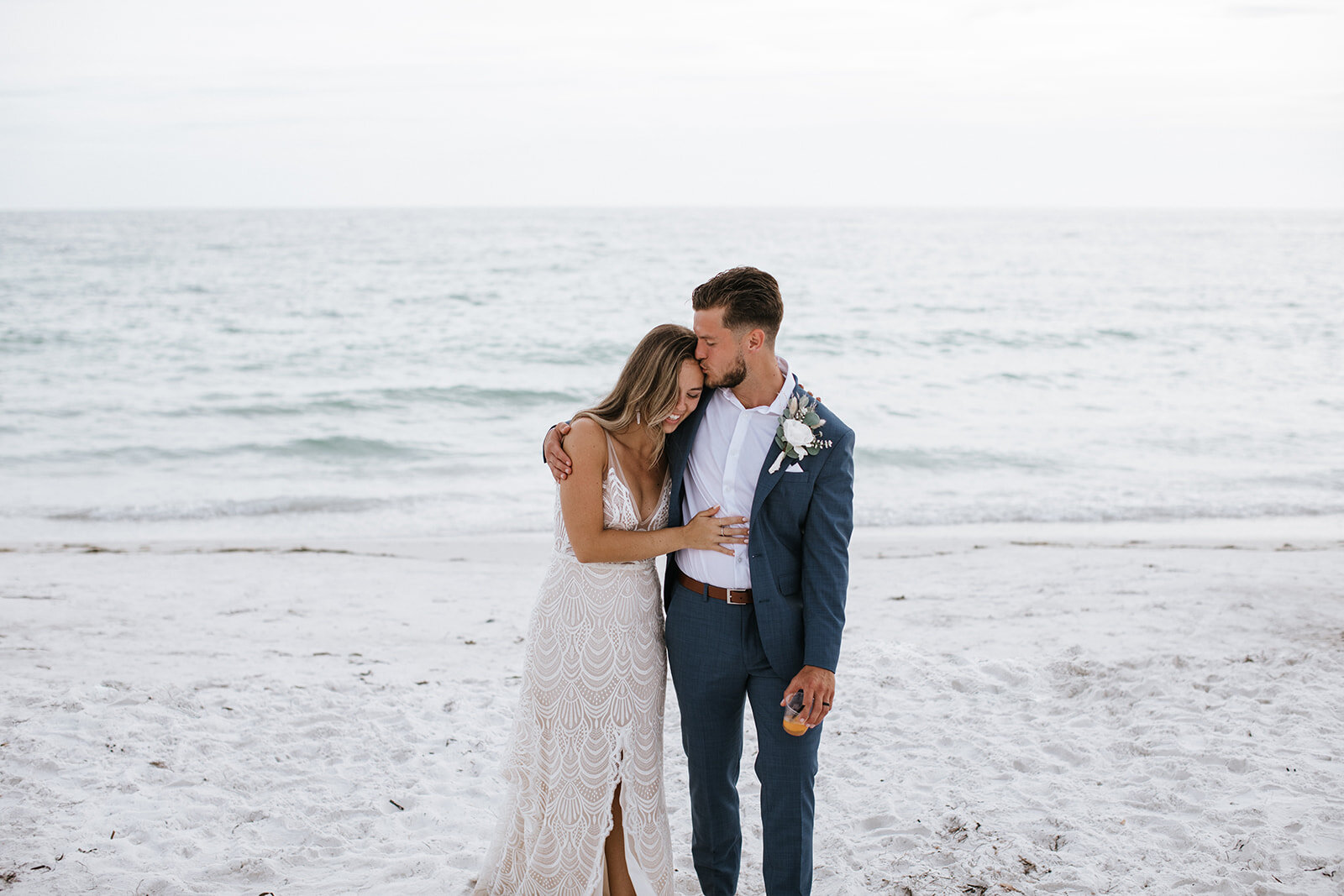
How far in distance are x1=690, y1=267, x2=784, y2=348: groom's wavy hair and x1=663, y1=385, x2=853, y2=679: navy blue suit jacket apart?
0.35 m

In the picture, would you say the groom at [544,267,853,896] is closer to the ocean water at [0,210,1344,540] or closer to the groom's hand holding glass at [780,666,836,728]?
the groom's hand holding glass at [780,666,836,728]

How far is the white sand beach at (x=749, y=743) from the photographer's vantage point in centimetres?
359

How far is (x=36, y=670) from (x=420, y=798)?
280cm

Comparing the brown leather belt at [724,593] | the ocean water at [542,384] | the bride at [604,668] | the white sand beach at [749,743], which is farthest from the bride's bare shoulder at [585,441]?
the ocean water at [542,384]

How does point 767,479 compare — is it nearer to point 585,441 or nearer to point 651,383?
point 651,383

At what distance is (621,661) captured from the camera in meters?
3.11

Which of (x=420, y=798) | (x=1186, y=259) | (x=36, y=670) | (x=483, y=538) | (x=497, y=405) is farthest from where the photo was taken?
(x=1186, y=259)

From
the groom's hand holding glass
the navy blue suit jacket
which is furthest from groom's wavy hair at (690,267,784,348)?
the groom's hand holding glass

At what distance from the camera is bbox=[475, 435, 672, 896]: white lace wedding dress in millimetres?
3100

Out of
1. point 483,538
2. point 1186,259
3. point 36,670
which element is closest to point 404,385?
point 483,538

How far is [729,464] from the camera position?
116 inches

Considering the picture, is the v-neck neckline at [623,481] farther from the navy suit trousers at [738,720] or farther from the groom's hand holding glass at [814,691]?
the groom's hand holding glass at [814,691]

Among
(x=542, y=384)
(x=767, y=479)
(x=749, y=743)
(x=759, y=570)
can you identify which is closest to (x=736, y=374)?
(x=767, y=479)

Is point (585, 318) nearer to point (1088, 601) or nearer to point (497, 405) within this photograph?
point (497, 405)
